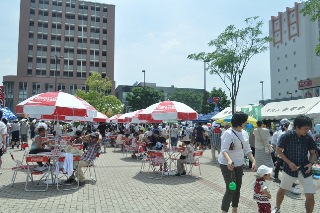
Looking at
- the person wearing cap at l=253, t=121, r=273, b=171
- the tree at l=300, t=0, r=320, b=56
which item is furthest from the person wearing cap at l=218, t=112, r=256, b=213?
the tree at l=300, t=0, r=320, b=56

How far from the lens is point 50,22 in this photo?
73.5m

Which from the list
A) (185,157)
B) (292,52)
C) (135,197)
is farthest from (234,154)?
(292,52)

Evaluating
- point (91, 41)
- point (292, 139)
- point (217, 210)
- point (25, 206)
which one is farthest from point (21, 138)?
point (91, 41)

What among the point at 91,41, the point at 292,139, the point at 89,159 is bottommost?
the point at 89,159

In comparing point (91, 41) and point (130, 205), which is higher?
point (91, 41)

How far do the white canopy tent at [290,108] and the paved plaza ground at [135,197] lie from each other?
1336cm

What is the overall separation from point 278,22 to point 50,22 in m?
55.1

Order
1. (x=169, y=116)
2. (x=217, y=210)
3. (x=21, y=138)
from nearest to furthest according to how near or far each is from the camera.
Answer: (x=217, y=210), (x=169, y=116), (x=21, y=138)

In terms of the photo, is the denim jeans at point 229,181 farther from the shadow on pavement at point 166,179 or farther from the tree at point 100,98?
the tree at point 100,98

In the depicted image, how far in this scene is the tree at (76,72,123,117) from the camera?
134 ft

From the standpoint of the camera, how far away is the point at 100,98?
41219mm

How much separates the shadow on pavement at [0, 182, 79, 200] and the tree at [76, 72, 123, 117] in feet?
108

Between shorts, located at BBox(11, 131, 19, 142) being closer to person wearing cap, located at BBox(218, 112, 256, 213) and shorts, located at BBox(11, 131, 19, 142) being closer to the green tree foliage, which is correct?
person wearing cap, located at BBox(218, 112, 256, 213)

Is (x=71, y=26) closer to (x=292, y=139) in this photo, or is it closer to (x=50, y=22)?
(x=50, y=22)
